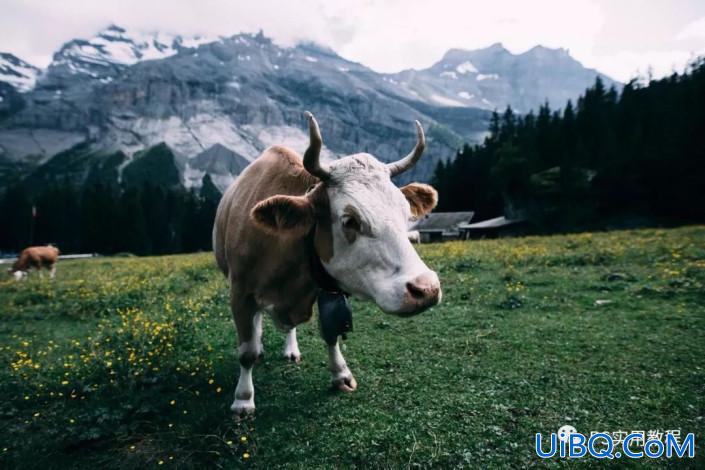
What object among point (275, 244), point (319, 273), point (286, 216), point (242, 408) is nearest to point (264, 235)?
point (275, 244)

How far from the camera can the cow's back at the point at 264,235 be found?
464 cm

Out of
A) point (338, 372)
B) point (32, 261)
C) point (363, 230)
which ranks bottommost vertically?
point (32, 261)

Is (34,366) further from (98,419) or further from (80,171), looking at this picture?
(80,171)

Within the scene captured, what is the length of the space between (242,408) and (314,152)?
3.10m

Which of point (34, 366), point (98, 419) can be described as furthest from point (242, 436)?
point (34, 366)

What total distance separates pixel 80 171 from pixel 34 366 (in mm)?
A: 193721

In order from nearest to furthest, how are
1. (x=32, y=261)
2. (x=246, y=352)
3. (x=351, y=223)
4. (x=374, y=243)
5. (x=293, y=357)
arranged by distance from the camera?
(x=374, y=243) → (x=351, y=223) → (x=246, y=352) → (x=293, y=357) → (x=32, y=261)

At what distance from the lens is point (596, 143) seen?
174ft

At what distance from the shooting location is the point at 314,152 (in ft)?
12.8

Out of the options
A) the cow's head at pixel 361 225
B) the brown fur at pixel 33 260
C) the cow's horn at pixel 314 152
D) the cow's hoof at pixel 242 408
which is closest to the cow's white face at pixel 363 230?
the cow's head at pixel 361 225

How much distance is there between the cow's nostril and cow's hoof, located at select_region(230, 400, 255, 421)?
8.80 ft

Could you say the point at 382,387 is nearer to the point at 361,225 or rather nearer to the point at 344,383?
the point at 344,383

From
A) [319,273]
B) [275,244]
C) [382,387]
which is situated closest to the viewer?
[319,273]

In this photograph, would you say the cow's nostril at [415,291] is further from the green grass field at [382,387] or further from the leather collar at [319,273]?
the green grass field at [382,387]
